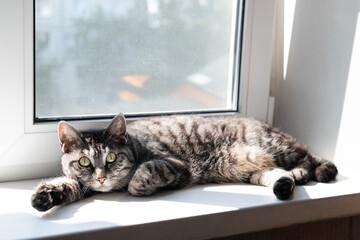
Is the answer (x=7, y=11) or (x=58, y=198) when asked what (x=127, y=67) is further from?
(x=58, y=198)

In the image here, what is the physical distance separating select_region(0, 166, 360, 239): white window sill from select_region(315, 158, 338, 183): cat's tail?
0.02m

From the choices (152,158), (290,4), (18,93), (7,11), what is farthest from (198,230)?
(290,4)

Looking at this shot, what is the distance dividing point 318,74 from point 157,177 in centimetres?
71

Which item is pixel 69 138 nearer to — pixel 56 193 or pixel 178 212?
pixel 56 193

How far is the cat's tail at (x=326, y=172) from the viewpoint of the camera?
1.44 metres

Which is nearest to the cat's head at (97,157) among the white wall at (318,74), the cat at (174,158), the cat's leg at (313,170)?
the cat at (174,158)

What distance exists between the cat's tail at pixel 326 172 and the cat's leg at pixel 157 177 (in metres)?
0.40

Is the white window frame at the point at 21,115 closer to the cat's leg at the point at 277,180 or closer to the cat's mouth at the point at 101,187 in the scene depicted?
the cat's mouth at the point at 101,187

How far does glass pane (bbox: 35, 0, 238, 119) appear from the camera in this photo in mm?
1385

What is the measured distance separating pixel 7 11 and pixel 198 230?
77 centimetres

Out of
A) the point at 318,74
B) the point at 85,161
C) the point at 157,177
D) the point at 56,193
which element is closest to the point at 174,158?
the point at 157,177

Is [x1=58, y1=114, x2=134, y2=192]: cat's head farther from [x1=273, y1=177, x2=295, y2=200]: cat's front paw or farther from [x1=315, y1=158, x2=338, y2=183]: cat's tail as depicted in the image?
[x1=315, y1=158, x2=338, y2=183]: cat's tail

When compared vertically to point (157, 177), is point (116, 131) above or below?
above

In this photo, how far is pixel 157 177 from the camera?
4.28 ft
